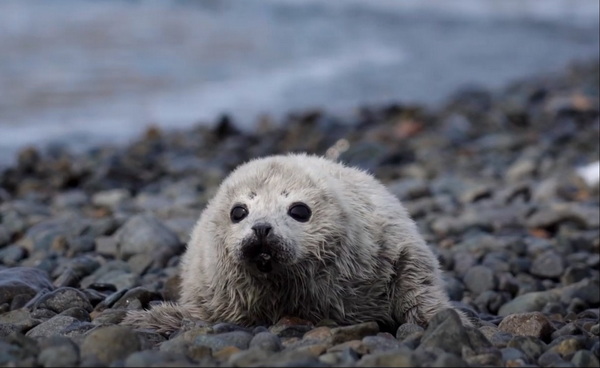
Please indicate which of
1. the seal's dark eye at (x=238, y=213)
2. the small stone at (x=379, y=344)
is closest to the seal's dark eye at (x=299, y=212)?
the seal's dark eye at (x=238, y=213)

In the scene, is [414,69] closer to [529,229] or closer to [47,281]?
[529,229]

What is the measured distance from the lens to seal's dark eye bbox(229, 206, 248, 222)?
193 inches

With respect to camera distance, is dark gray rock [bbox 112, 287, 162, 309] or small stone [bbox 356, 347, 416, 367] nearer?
small stone [bbox 356, 347, 416, 367]

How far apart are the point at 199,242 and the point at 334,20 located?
1954cm

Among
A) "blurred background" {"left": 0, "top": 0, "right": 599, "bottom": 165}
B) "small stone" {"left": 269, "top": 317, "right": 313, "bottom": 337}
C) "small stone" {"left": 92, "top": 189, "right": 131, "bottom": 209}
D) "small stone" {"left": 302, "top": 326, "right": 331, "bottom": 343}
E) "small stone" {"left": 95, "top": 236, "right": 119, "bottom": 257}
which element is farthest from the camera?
→ "blurred background" {"left": 0, "top": 0, "right": 599, "bottom": 165}

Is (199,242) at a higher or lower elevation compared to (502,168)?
lower

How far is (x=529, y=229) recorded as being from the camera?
7668 mm

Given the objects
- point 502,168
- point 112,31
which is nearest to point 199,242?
point 502,168

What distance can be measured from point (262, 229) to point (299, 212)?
359mm

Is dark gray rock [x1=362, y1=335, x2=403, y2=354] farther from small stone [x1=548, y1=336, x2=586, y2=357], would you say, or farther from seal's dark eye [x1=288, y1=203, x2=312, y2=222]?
seal's dark eye [x1=288, y1=203, x2=312, y2=222]

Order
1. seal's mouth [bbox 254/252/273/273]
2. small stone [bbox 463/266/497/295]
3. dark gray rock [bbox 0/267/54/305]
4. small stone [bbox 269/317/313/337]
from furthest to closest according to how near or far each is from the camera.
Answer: small stone [bbox 463/266/497/295] → dark gray rock [bbox 0/267/54/305] → seal's mouth [bbox 254/252/273/273] → small stone [bbox 269/317/313/337]

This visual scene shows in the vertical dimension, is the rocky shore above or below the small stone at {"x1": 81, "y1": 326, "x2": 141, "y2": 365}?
above

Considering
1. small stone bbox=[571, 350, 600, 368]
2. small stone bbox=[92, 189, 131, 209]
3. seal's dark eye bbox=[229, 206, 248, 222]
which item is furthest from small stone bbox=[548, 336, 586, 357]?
small stone bbox=[92, 189, 131, 209]

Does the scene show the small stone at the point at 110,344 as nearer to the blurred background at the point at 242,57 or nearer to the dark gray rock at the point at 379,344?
the dark gray rock at the point at 379,344
